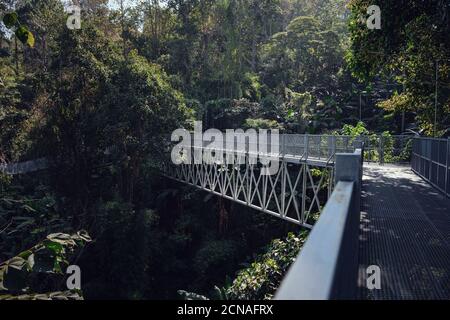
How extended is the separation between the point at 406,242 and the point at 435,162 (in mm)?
5520

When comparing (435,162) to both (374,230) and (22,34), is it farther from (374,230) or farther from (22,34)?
(22,34)

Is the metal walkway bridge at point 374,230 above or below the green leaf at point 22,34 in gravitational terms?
below

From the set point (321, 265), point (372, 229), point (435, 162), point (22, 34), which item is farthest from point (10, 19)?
point (435, 162)

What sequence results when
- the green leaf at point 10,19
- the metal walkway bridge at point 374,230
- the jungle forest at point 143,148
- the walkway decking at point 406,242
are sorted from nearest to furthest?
the metal walkway bridge at point 374,230 < the green leaf at point 10,19 < the walkway decking at point 406,242 < the jungle forest at point 143,148

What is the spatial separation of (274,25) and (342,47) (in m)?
13.9

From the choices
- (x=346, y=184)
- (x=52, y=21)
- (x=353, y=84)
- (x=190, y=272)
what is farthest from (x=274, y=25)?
(x=346, y=184)

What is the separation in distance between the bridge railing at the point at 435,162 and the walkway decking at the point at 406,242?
0.38m

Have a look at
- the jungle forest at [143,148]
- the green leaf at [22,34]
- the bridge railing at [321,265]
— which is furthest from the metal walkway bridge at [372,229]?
the jungle forest at [143,148]

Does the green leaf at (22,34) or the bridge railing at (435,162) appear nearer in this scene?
the green leaf at (22,34)

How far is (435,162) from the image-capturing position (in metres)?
9.87

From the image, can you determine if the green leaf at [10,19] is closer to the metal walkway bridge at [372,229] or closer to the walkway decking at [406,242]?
the metal walkway bridge at [372,229]

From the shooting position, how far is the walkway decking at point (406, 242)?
12.4ft

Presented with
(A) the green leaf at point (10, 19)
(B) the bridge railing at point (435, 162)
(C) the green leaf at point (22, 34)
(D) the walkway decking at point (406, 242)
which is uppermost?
(A) the green leaf at point (10, 19)

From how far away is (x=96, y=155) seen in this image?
64.5 ft
